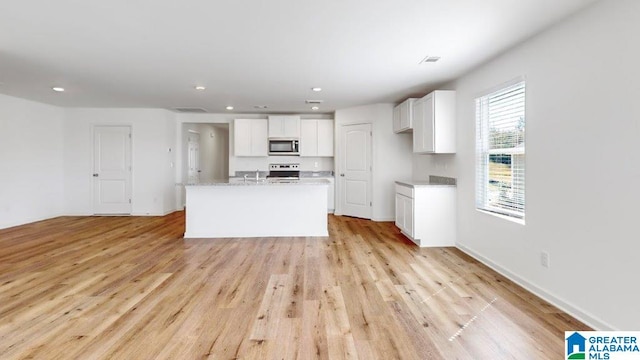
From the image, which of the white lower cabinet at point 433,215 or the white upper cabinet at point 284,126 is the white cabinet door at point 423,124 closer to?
the white lower cabinet at point 433,215

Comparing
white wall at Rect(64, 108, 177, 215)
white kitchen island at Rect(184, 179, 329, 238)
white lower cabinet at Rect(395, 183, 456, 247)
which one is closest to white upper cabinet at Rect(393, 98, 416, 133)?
white lower cabinet at Rect(395, 183, 456, 247)

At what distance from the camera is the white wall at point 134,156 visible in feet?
22.9

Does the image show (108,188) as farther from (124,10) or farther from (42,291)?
(124,10)

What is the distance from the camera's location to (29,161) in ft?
20.1

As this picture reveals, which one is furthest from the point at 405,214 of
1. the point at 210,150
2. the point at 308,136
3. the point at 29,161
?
the point at 29,161

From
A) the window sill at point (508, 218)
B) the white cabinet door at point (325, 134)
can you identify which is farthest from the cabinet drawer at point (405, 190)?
the white cabinet door at point (325, 134)

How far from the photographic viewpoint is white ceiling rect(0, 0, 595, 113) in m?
2.46

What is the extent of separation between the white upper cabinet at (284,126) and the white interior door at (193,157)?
8.00ft

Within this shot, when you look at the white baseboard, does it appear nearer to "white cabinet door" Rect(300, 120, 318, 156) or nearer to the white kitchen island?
the white kitchen island

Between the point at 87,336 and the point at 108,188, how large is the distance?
19.4 feet

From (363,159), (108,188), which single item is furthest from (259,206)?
(108,188)

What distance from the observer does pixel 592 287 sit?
231 centimetres

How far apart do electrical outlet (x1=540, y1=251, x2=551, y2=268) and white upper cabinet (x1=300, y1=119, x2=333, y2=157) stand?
5.20m

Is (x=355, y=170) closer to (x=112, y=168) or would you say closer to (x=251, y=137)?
(x=251, y=137)
